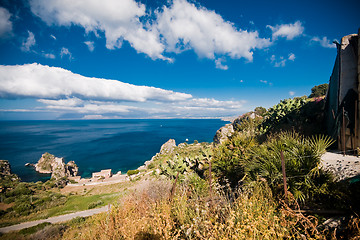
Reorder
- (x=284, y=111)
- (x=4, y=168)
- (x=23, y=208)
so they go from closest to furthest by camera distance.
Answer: (x=284, y=111), (x=23, y=208), (x=4, y=168)

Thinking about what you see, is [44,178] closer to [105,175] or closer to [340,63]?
[105,175]

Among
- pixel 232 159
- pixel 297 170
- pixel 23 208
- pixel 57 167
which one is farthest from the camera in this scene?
pixel 57 167

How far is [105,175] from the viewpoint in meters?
43.4

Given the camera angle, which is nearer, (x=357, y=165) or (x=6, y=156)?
(x=357, y=165)

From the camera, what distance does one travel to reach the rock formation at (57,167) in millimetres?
49025

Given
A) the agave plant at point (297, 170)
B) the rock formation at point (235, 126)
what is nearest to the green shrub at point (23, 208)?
the rock formation at point (235, 126)

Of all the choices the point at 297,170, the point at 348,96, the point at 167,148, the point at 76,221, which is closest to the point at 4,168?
the point at 167,148

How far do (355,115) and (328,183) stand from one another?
497 centimetres

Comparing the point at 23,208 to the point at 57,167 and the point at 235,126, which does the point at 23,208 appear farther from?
the point at 235,126

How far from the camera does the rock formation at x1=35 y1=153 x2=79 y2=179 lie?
49.0m

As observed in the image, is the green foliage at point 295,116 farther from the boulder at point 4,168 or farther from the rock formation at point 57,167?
the boulder at point 4,168

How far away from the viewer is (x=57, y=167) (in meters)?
50.5

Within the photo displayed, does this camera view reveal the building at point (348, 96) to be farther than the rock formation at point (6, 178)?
No

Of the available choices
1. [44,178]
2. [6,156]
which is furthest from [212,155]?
[6,156]
